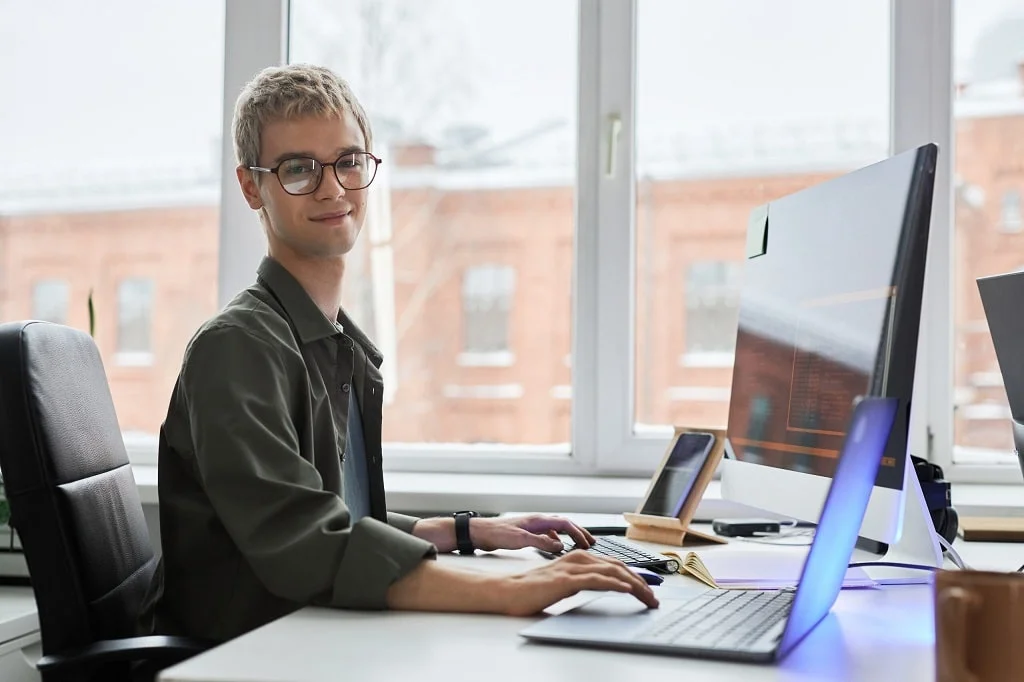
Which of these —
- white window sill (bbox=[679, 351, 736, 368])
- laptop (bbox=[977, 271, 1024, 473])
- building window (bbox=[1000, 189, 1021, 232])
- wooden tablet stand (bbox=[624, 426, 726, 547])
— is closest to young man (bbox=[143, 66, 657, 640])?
wooden tablet stand (bbox=[624, 426, 726, 547])

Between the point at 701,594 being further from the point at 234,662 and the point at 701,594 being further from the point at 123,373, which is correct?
the point at 123,373

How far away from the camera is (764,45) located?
2.33 metres

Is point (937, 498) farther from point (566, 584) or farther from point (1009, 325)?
point (566, 584)

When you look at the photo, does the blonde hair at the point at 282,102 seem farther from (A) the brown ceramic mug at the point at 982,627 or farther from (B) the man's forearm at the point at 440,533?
(A) the brown ceramic mug at the point at 982,627

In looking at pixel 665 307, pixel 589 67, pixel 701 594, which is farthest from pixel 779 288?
pixel 589 67

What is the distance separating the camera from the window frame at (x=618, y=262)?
2207 millimetres

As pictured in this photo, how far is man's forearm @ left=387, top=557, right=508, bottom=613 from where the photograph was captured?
1015mm

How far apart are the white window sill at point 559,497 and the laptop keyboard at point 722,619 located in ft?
2.97

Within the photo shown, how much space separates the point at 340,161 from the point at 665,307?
1106 millimetres

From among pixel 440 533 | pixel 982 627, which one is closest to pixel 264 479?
pixel 440 533

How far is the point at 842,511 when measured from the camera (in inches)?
34.8

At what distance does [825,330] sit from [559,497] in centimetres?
87

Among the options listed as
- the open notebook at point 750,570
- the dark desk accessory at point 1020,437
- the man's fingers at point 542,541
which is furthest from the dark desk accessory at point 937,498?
the man's fingers at point 542,541

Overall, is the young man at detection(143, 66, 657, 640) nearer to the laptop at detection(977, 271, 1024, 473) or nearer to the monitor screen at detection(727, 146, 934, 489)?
the monitor screen at detection(727, 146, 934, 489)
